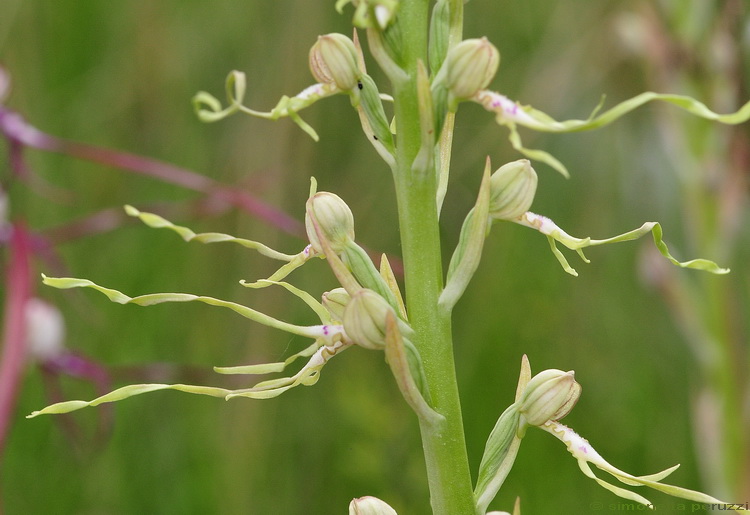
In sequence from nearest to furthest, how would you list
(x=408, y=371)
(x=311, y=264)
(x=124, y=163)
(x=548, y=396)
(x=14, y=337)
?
(x=408, y=371) < (x=548, y=396) < (x=14, y=337) < (x=124, y=163) < (x=311, y=264)

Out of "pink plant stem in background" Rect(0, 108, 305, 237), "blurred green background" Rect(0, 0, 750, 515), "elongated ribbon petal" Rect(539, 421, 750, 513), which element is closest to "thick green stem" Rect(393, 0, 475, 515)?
"elongated ribbon petal" Rect(539, 421, 750, 513)

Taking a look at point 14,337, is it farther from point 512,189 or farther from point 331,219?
point 512,189

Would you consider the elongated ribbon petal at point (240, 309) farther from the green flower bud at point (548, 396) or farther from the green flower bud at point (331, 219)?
the green flower bud at point (548, 396)

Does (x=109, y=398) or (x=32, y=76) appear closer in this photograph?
(x=109, y=398)

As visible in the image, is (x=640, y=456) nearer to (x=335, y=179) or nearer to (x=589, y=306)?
(x=589, y=306)

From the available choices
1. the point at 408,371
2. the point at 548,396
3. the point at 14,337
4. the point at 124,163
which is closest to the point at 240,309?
the point at 408,371

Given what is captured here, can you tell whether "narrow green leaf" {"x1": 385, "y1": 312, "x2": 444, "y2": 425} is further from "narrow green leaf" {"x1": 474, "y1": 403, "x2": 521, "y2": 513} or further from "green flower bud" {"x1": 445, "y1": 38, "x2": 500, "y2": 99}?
"green flower bud" {"x1": 445, "y1": 38, "x2": 500, "y2": 99}

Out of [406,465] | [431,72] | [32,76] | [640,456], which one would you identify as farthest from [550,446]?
[32,76]
